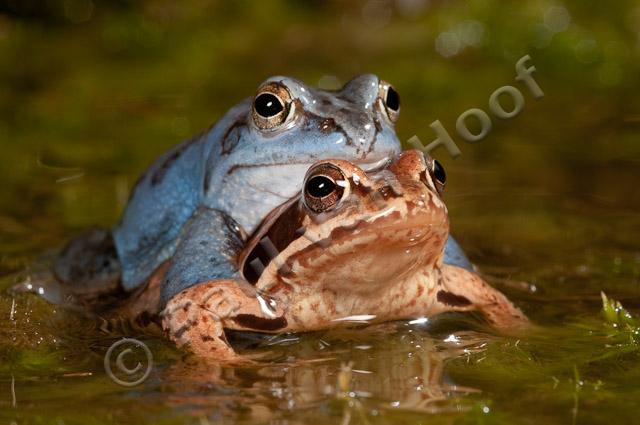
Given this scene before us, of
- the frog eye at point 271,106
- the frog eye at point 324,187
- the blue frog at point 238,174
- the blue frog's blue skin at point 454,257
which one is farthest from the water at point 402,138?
the frog eye at point 271,106

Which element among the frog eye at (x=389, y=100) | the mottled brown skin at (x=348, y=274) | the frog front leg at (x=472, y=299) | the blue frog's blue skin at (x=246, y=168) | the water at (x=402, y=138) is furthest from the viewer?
the frog eye at (x=389, y=100)

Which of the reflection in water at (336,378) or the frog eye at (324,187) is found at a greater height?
the frog eye at (324,187)

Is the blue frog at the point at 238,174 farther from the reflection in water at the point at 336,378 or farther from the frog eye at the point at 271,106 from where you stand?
the reflection in water at the point at 336,378

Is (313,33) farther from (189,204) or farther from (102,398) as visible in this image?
(102,398)

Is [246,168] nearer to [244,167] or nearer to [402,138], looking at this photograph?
[244,167]

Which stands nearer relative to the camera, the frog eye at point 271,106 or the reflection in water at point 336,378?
the reflection in water at point 336,378

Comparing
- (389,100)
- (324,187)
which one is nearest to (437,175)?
(324,187)
